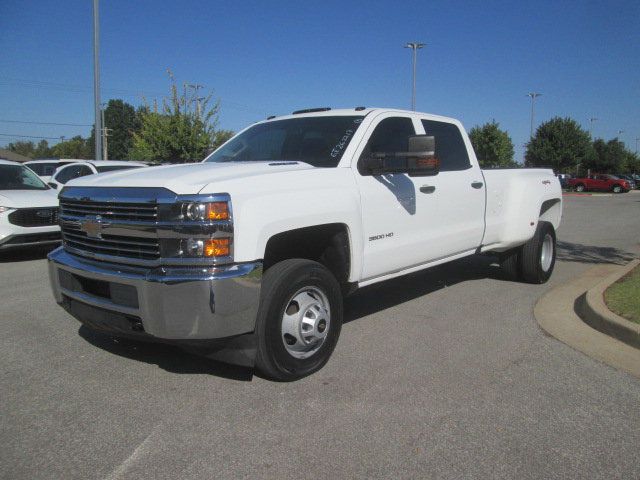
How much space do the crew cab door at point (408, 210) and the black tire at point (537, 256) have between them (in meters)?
1.29

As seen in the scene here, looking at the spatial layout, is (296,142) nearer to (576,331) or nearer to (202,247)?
(202,247)

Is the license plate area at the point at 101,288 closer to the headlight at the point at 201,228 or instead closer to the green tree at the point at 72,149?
the headlight at the point at 201,228

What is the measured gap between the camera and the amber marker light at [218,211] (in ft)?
10.9

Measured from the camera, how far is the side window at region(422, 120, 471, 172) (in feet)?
18.7

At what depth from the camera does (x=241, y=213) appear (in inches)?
A: 135

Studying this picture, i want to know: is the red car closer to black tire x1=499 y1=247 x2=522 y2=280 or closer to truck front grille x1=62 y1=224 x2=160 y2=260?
black tire x1=499 y1=247 x2=522 y2=280

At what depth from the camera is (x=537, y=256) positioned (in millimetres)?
7051

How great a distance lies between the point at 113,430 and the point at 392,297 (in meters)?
3.84

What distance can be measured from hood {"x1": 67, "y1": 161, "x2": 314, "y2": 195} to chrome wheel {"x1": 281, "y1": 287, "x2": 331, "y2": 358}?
913 millimetres

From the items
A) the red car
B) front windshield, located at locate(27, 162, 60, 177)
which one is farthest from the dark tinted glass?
the red car

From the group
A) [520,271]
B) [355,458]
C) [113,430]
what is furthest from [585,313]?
[113,430]

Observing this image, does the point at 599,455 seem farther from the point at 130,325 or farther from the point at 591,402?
the point at 130,325

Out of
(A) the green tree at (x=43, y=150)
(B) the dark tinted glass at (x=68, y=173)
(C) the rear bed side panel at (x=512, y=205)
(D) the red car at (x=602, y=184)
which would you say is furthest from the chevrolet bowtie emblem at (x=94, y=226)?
(A) the green tree at (x=43, y=150)

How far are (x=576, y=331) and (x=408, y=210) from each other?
1983 mm
